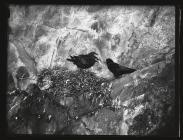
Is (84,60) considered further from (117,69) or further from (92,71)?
(117,69)

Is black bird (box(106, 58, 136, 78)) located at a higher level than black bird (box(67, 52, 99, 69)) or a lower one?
lower

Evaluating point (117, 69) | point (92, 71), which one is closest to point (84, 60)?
point (92, 71)

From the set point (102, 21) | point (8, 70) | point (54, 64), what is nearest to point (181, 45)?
point (102, 21)

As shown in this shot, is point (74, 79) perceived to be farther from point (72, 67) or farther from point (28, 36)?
point (28, 36)
